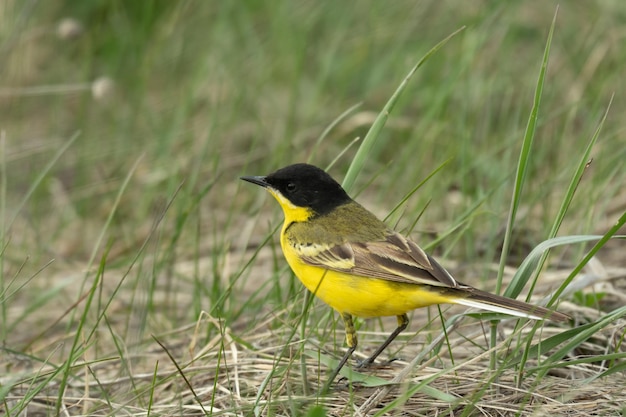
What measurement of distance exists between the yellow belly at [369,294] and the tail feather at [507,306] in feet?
0.57

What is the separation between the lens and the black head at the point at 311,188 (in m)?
5.00

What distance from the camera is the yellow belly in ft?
13.9

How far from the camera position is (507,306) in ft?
12.4

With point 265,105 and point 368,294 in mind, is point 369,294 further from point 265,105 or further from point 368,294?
point 265,105

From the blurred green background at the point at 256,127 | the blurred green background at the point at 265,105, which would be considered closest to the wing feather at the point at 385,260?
the blurred green background at the point at 256,127

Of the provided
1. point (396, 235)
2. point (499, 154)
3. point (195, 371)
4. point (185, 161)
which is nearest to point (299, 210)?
point (396, 235)

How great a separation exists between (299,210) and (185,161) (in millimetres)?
3530

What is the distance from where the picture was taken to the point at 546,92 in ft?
27.6

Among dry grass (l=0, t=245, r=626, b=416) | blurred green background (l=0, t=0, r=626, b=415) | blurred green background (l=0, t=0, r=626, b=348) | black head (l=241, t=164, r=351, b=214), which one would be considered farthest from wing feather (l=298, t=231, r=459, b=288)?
blurred green background (l=0, t=0, r=626, b=348)

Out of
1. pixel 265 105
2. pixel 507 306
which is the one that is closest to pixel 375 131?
pixel 507 306

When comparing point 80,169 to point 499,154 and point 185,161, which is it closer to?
point 185,161

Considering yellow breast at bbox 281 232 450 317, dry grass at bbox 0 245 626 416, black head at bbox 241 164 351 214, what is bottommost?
dry grass at bbox 0 245 626 416

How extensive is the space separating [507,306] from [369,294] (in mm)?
755

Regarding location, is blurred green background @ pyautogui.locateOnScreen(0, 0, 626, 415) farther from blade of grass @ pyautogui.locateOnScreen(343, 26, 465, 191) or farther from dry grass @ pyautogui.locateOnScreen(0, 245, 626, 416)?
blade of grass @ pyautogui.locateOnScreen(343, 26, 465, 191)
